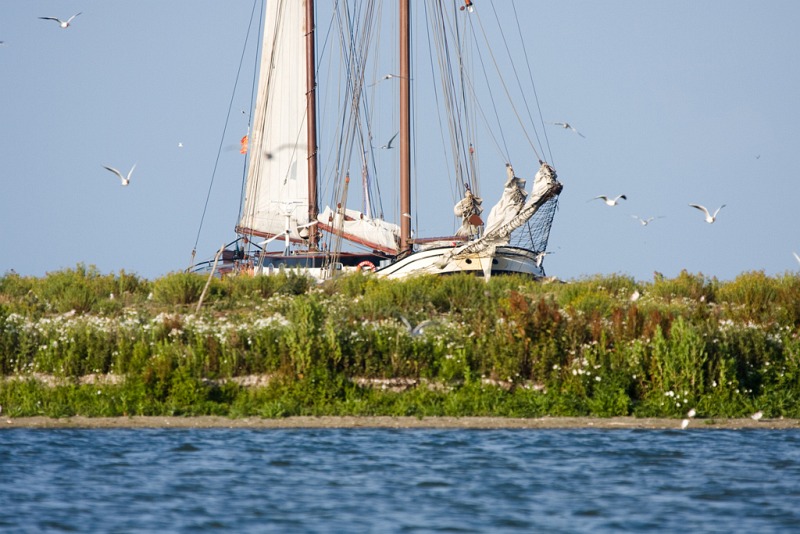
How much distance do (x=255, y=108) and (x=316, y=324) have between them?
3325 cm

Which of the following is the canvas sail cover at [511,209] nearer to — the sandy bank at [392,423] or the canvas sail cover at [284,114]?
the canvas sail cover at [284,114]

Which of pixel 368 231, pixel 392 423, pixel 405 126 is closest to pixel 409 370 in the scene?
pixel 392 423

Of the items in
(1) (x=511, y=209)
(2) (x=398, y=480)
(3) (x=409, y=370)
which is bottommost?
(2) (x=398, y=480)

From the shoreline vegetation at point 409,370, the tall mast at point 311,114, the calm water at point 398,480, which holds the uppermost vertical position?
the tall mast at point 311,114

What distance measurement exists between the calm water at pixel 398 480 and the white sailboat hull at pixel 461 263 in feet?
71.6

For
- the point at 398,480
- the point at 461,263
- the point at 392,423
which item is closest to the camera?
the point at 398,480

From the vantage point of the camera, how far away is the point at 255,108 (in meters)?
55.7

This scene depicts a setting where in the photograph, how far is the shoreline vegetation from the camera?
22016 millimetres

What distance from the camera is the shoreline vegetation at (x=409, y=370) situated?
2202 cm

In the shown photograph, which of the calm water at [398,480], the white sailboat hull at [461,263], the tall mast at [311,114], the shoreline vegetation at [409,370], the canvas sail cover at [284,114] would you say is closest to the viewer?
the calm water at [398,480]

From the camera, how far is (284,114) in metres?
54.8

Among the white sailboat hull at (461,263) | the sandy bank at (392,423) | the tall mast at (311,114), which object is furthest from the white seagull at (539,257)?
the sandy bank at (392,423)

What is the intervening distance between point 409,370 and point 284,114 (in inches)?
1305

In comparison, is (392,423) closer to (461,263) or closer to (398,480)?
(398,480)
